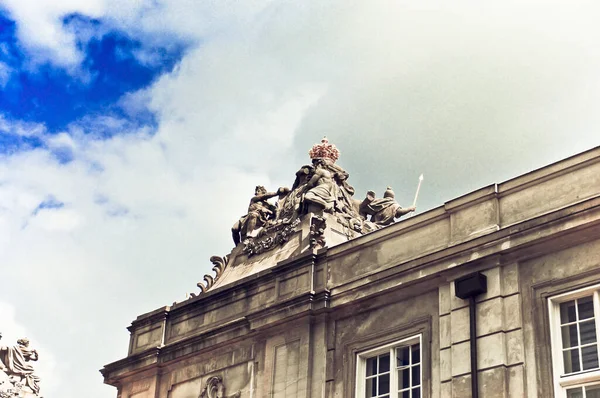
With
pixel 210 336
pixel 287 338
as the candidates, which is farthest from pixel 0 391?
pixel 287 338

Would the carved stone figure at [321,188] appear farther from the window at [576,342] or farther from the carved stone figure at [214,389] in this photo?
the window at [576,342]

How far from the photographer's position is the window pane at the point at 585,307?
18203mm

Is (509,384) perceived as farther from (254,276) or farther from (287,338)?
(254,276)

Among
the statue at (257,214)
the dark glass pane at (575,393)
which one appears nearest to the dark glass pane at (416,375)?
the dark glass pane at (575,393)

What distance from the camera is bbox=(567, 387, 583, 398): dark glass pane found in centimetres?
1770

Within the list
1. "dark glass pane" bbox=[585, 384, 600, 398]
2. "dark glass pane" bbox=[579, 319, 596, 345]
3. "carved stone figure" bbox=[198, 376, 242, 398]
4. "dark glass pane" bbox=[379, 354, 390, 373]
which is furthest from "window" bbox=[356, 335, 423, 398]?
"carved stone figure" bbox=[198, 376, 242, 398]


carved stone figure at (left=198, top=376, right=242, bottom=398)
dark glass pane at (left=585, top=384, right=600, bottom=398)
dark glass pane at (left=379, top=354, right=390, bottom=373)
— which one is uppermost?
carved stone figure at (left=198, top=376, right=242, bottom=398)

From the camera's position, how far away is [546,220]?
19.0 m

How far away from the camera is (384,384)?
2056 cm

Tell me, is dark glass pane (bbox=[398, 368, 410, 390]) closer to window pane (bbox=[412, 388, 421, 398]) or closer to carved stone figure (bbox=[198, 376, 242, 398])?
window pane (bbox=[412, 388, 421, 398])

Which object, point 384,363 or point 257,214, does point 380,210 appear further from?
point 384,363

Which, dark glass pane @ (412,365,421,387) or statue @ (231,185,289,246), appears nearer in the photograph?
dark glass pane @ (412,365,421,387)

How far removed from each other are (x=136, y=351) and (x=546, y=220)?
10690mm

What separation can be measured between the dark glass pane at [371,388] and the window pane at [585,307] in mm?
4199
